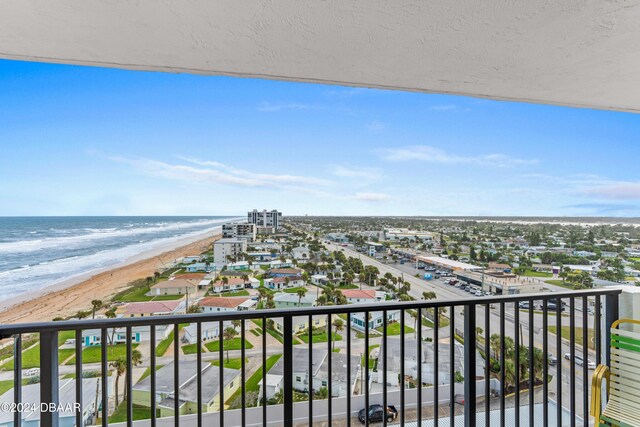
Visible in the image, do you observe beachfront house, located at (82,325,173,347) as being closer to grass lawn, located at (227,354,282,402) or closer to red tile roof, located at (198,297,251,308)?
red tile roof, located at (198,297,251,308)

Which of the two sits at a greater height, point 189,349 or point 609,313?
point 609,313

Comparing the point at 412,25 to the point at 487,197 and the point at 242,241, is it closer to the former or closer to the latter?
the point at 242,241

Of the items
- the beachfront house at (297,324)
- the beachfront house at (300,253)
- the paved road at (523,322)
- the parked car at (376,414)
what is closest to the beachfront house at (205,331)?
the beachfront house at (297,324)

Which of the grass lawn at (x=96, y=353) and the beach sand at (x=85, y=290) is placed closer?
the grass lawn at (x=96, y=353)

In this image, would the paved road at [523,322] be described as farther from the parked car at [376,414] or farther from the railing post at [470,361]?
the parked car at [376,414]

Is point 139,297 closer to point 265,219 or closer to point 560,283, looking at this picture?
point 265,219

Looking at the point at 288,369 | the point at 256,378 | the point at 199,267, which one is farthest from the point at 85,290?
the point at 288,369
